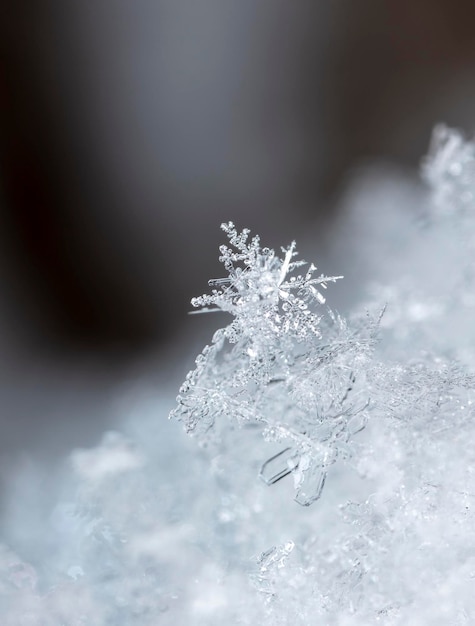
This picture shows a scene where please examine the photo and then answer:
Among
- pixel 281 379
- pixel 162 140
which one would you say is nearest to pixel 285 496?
pixel 281 379

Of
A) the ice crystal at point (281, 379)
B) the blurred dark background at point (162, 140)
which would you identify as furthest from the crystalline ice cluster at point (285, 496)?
the blurred dark background at point (162, 140)

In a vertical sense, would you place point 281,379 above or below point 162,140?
below

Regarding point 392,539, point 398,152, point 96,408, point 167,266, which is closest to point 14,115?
point 167,266

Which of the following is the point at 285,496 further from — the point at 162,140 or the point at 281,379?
the point at 162,140

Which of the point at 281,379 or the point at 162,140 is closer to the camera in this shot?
the point at 281,379

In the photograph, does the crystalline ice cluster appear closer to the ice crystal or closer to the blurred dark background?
the ice crystal

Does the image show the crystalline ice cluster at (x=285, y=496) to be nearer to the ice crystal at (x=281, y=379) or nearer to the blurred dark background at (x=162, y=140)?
the ice crystal at (x=281, y=379)
